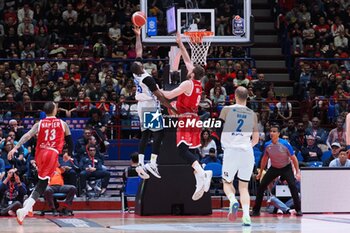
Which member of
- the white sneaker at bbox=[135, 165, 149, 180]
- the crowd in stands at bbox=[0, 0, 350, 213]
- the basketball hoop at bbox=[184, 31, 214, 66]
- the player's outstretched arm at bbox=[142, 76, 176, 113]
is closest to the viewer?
the player's outstretched arm at bbox=[142, 76, 176, 113]

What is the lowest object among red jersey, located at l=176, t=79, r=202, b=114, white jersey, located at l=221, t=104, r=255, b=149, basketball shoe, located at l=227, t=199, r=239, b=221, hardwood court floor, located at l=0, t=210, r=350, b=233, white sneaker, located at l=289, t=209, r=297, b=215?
white sneaker, located at l=289, t=209, r=297, b=215

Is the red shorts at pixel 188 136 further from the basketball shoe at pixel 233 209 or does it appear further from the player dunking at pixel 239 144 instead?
the basketball shoe at pixel 233 209

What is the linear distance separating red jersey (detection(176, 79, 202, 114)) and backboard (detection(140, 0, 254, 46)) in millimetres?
2110

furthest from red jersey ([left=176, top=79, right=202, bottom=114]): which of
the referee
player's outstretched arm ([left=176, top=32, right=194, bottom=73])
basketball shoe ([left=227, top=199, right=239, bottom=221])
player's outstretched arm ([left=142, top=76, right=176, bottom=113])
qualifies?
the referee

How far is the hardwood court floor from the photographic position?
1391cm

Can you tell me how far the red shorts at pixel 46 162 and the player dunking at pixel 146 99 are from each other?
1964mm

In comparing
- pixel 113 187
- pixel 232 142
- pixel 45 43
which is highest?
pixel 45 43

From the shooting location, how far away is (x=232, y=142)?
→ 14383mm

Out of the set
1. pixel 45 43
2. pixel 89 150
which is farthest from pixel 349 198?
pixel 45 43

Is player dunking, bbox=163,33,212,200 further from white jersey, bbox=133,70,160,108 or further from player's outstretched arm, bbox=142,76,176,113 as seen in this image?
white jersey, bbox=133,70,160,108

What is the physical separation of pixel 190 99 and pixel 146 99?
846mm

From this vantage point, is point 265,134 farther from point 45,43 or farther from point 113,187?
point 45,43

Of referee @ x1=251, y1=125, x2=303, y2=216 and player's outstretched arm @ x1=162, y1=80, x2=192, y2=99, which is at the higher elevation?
player's outstretched arm @ x1=162, y1=80, x2=192, y2=99

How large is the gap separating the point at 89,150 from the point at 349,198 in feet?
20.5
